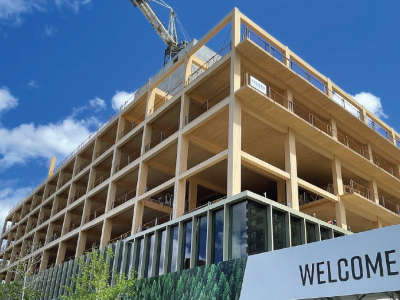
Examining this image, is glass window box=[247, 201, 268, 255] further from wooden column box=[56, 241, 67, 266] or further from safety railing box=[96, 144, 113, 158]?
wooden column box=[56, 241, 67, 266]

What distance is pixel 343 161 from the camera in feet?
121

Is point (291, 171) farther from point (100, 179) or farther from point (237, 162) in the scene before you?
point (100, 179)

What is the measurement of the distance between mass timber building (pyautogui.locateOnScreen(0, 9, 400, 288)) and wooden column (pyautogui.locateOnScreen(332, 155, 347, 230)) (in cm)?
9

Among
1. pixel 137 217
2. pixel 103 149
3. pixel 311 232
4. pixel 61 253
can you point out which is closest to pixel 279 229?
pixel 311 232

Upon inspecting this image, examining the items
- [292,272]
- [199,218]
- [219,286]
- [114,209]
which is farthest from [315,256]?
[114,209]

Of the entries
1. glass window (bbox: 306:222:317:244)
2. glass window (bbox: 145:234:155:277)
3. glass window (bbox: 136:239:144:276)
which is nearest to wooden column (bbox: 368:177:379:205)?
glass window (bbox: 306:222:317:244)

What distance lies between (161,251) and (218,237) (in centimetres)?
596

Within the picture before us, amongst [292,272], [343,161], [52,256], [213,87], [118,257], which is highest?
[213,87]

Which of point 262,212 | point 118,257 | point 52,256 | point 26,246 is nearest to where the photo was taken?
point 262,212

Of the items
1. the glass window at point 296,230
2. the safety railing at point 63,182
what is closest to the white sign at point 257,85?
the glass window at point 296,230

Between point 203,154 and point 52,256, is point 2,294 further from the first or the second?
point 203,154

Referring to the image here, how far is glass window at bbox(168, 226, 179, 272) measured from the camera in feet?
91.0

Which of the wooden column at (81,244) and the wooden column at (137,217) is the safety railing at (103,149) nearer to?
the wooden column at (81,244)

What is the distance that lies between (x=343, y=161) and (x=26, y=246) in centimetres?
4550
